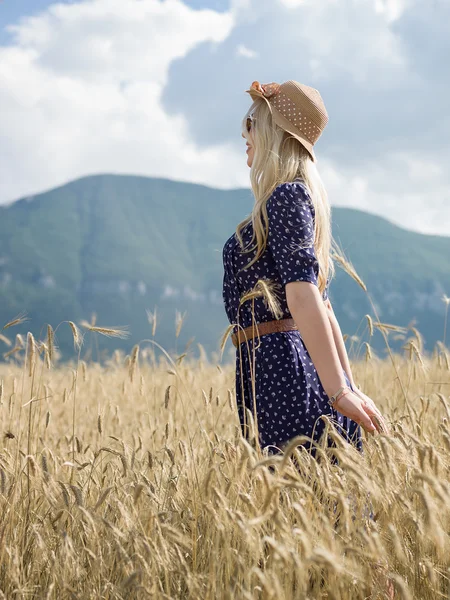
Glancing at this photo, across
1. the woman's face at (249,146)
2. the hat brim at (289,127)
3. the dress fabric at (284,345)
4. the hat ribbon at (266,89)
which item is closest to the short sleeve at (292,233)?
the dress fabric at (284,345)

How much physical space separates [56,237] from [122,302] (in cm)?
2889

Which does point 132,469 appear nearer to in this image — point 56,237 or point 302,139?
point 302,139

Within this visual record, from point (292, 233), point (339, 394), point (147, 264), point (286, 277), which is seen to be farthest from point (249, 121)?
point (147, 264)

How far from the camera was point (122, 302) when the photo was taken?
495ft

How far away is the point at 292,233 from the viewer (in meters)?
1.99

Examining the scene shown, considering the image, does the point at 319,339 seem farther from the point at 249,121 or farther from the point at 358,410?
the point at 249,121

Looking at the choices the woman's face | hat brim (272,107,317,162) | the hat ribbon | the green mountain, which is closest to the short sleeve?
hat brim (272,107,317,162)

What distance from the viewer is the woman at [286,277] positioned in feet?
6.34

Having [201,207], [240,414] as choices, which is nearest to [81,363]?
[240,414]

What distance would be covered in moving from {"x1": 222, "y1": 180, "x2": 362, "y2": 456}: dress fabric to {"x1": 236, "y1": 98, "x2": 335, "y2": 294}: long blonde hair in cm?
3

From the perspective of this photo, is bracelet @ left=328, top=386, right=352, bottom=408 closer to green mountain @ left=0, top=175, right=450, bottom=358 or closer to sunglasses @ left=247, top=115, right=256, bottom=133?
sunglasses @ left=247, top=115, right=256, bottom=133

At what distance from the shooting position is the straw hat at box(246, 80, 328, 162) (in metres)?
2.14

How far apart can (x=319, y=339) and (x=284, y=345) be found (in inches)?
9.1

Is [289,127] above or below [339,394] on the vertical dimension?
above
